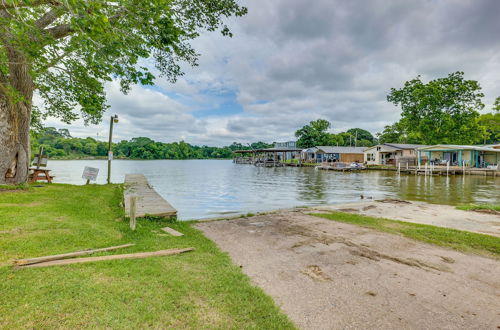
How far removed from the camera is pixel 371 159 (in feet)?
169

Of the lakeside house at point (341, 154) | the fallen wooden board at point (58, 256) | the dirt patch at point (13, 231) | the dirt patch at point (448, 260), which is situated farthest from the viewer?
the lakeside house at point (341, 154)

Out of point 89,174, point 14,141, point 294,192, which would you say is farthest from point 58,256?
point 294,192

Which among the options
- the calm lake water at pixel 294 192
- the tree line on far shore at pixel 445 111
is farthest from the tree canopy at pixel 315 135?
the calm lake water at pixel 294 192

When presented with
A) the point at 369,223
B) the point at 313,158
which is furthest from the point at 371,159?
the point at 369,223

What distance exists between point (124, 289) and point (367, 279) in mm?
3281

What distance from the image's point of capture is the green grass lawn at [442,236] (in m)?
5.07

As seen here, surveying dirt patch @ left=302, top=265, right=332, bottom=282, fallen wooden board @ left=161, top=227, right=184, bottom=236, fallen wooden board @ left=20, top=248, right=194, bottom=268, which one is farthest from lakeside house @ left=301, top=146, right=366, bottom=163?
fallen wooden board @ left=20, top=248, right=194, bottom=268

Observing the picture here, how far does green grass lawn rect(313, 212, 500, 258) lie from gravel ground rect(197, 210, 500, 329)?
446 mm

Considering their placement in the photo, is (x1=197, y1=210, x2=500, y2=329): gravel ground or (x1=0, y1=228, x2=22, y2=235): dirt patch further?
(x1=0, y1=228, x2=22, y2=235): dirt patch

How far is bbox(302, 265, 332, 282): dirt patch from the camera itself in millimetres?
3695

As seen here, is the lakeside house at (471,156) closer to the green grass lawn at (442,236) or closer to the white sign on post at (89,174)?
the green grass lawn at (442,236)

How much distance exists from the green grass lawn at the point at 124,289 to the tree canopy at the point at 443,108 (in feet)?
152

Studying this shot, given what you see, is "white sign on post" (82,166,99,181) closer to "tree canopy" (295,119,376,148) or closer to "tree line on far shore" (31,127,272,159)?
"tree canopy" (295,119,376,148)

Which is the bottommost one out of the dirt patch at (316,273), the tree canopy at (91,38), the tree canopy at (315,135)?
the dirt patch at (316,273)
